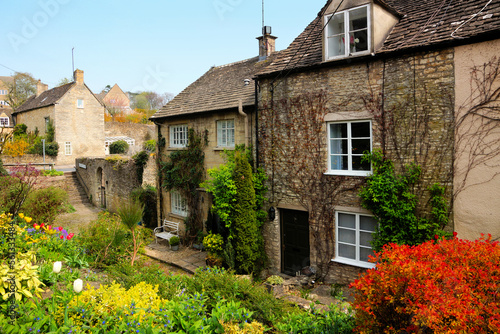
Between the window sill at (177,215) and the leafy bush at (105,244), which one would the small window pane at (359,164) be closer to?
the leafy bush at (105,244)

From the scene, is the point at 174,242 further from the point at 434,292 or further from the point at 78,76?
the point at 78,76

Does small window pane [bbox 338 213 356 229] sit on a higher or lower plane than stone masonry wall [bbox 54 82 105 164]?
lower

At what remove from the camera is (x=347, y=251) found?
10.6 metres

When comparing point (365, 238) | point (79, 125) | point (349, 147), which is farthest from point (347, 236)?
point (79, 125)

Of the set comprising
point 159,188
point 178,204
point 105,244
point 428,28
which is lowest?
point 178,204

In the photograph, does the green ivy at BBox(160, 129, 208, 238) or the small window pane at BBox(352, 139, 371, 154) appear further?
the green ivy at BBox(160, 129, 208, 238)

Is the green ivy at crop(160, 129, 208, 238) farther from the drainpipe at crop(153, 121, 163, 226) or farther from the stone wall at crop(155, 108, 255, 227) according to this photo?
the drainpipe at crop(153, 121, 163, 226)

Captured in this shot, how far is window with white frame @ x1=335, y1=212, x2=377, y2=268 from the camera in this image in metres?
10.1

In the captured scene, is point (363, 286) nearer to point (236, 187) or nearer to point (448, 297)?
point (448, 297)

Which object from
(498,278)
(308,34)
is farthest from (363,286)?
(308,34)

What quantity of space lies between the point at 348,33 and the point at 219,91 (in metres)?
7.43

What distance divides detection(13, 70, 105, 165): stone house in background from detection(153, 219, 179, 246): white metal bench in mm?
25562

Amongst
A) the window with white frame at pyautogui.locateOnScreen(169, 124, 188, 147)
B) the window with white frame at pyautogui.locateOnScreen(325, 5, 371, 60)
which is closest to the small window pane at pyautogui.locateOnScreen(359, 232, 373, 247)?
the window with white frame at pyautogui.locateOnScreen(325, 5, 371, 60)

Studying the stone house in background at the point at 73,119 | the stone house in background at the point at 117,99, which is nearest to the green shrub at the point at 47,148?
the stone house in background at the point at 73,119
